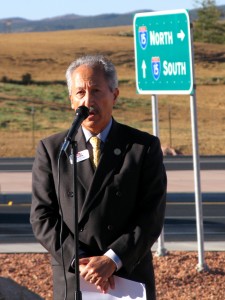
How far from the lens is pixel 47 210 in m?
5.68

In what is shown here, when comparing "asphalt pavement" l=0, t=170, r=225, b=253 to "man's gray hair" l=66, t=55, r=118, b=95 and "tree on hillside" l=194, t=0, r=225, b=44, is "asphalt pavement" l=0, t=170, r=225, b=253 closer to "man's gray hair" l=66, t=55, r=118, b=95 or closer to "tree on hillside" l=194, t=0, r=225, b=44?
"man's gray hair" l=66, t=55, r=118, b=95

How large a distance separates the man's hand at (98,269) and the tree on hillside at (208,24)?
87833 mm

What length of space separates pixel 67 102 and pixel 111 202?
43.7 meters

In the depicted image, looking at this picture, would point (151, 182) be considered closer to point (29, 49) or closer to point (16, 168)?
point (16, 168)

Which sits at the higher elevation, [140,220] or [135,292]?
[140,220]

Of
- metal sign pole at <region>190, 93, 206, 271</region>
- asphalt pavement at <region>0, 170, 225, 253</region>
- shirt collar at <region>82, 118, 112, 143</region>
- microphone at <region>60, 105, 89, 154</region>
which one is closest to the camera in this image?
microphone at <region>60, 105, 89, 154</region>

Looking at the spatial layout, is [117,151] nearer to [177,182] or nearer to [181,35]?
[181,35]

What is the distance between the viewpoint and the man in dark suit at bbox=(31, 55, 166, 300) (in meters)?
5.51

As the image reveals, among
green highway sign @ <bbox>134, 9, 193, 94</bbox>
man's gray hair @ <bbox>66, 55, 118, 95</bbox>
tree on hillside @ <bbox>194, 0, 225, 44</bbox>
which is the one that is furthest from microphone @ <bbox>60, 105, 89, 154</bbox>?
tree on hillside @ <bbox>194, 0, 225, 44</bbox>

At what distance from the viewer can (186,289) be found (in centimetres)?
1019

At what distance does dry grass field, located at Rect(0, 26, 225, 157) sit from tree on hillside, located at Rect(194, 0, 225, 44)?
796cm

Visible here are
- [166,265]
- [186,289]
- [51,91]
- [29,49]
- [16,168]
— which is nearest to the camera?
[186,289]

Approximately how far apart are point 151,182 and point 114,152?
0.83ft

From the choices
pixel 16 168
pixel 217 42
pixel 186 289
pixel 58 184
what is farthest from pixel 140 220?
pixel 217 42
